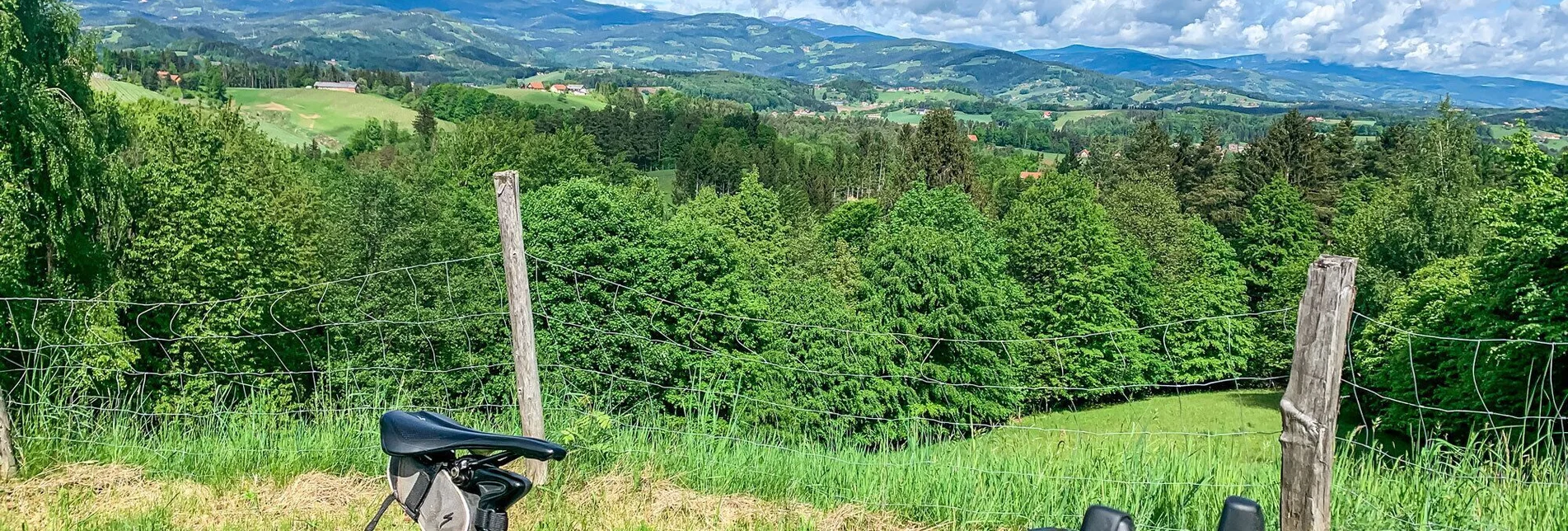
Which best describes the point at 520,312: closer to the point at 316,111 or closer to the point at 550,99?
the point at 316,111

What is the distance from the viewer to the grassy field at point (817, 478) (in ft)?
16.1

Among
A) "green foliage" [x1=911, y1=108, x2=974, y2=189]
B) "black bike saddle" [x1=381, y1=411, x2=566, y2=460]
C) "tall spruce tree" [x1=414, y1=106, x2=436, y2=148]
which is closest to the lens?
"black bike saddle" [x1=381, y1=411, x2=566, y2=460]

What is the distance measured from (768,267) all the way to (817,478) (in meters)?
37.5

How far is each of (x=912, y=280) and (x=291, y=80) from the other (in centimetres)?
15346

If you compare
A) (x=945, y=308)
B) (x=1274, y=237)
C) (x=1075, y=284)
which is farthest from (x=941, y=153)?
(x=945, y=308)

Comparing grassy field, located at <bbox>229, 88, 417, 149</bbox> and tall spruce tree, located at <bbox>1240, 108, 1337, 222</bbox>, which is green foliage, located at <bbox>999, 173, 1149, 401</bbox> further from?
grassy field, located at <bbox>229, 88, 417, 149</bbox>

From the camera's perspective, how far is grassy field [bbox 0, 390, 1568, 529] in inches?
194

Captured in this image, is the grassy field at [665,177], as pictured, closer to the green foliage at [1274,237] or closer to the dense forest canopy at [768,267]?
the dense forest canopy at [768,267]

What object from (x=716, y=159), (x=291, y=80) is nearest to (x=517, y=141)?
(x=716, y=159)

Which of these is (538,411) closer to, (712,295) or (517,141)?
(712,295)

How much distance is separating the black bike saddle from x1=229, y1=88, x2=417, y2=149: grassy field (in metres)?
109

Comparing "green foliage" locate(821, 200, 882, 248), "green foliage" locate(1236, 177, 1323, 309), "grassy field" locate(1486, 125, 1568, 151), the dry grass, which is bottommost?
"green foliage" locate(821, 200, 882, 248)

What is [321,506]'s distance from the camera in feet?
17.0

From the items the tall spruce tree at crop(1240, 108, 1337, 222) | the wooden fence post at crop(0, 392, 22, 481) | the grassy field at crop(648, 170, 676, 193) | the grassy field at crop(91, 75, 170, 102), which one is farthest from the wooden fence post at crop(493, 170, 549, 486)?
the grassy field at crop(648, 170, 676, 193)
